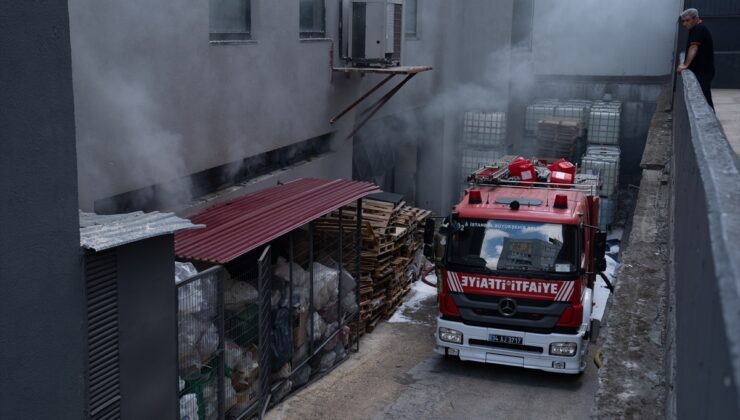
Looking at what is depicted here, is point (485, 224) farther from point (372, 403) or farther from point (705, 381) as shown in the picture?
point (705, 381)

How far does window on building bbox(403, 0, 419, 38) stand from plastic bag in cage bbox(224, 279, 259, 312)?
34.9 feet

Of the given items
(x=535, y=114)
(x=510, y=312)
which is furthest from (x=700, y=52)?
(x=535, y=114)

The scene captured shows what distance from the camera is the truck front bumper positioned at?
1073cm

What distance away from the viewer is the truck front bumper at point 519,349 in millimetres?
10727

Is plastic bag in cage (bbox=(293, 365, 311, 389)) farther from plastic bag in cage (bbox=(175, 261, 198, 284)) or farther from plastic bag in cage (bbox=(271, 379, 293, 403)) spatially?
plastic bag in cage (bbox=(175, 261, 198, 284))

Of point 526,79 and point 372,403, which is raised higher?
point 526,79

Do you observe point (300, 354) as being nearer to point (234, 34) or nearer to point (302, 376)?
point (302, 376)

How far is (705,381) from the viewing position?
6.97 ft

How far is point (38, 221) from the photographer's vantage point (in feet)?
17.1

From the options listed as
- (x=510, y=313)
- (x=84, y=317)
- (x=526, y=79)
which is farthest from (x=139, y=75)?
(x=526, y=79)

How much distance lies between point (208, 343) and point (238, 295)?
88cm

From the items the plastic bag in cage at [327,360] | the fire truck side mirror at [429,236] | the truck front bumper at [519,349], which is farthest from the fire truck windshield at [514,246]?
the plastic bag in cage at [327,360]

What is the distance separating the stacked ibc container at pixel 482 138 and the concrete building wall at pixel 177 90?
864 centimetres

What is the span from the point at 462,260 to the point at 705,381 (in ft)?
28.9
